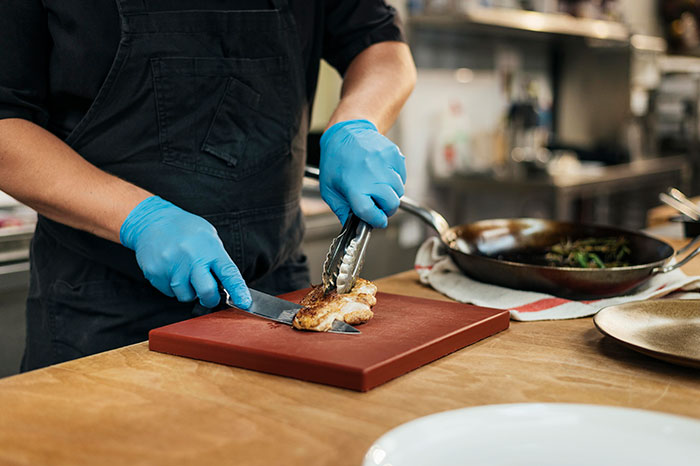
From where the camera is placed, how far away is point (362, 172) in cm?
122

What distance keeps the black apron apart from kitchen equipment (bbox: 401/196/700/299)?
317 millimetres

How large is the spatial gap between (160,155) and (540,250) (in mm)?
801

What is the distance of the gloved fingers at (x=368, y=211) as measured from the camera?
3.86 ft

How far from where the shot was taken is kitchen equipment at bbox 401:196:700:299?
1190 millimetres

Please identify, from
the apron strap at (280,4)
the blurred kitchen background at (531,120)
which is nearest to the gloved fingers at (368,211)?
the apron strap at (280,4)

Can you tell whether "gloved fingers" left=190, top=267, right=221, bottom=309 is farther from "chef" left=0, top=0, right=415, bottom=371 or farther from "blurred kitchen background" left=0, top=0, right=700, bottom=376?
"blurred kitchen background" left=0, top=0, right=700, bottom=376

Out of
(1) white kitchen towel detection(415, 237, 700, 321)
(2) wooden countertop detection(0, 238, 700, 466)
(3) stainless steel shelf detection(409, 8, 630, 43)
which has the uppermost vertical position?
(3) stainless steel shelf detection(409, 8, 630, 43)

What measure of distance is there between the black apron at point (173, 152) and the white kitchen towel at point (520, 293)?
1.06ft

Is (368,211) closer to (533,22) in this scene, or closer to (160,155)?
(160,155)

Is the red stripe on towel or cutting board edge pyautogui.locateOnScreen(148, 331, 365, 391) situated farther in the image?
the red stripe on towel

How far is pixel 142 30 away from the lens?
4.20ft

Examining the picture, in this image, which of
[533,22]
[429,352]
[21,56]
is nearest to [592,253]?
[429,352]

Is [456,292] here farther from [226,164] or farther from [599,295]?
A: [226,164]

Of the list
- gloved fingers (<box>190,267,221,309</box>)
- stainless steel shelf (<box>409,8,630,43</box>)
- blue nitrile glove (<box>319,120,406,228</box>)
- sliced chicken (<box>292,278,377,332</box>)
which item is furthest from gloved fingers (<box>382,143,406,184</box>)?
stainless steel shelf (<box>409,8,630,43</box>)
